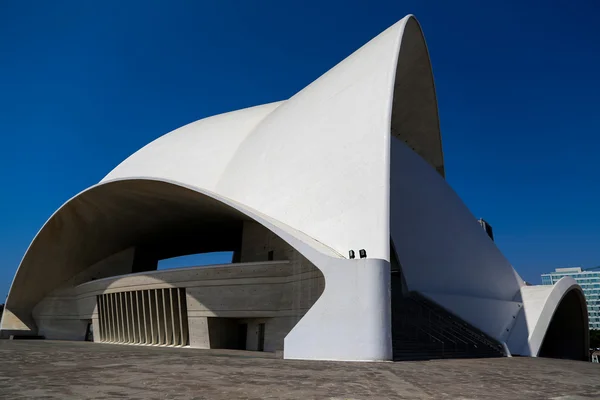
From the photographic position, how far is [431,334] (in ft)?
45.2

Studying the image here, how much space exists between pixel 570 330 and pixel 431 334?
17.4 metres

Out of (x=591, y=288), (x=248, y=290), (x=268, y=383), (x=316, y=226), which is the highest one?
(x=591, y=288)

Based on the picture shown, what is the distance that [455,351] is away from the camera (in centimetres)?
1316

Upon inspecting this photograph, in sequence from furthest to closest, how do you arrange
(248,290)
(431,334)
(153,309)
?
(153,309) < (248,290) < (431,334)

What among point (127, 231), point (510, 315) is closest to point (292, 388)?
point (510, 315)

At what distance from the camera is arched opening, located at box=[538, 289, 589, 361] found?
81.9 feet

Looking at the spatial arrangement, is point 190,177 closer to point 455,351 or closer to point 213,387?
point 455,351

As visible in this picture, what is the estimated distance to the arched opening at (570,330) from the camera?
81.9 ft

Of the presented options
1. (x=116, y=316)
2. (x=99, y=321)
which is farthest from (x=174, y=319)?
(x=99, y=321)

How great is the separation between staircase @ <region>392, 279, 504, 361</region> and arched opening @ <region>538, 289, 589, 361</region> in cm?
1243

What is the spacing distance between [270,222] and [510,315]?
1211 centimetres

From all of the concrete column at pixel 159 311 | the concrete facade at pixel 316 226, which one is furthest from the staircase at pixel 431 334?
the concrete column at pixel 159 311

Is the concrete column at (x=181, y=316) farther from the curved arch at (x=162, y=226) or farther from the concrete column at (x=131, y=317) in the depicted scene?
the curved arch at (x=162, y=226)

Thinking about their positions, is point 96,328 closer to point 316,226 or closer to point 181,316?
point 181,316
